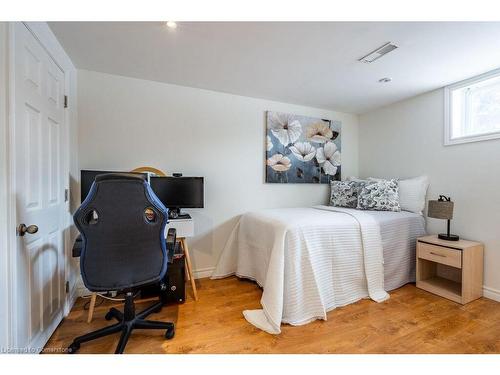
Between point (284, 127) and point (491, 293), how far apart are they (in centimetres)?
281

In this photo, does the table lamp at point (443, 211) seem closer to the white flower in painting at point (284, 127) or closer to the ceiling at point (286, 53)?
the ceiling at point (286, 53)

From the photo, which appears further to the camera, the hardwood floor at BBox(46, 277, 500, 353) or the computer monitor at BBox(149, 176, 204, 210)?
the computer monitor at BBox(149, 176, 204, 210)

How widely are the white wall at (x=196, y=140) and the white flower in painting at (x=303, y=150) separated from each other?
1.35 ft

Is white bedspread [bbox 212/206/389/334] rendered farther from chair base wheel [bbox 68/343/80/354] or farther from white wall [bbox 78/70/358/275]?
chair base wheel [bbox 68/343/80/354]

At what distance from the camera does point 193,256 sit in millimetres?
2713

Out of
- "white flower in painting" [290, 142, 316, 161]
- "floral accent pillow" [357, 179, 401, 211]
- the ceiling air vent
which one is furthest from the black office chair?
"floral accent pillow" [357, 179, 401, 211]

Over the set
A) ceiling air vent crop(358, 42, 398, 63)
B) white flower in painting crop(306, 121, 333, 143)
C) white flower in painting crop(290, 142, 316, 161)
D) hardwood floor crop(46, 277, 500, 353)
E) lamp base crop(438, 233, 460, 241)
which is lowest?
hardwood floor crop(46, 277, 500, 353)

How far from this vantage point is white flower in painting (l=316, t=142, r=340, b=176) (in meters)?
3.41

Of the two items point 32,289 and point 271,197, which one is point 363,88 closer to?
point 271,197

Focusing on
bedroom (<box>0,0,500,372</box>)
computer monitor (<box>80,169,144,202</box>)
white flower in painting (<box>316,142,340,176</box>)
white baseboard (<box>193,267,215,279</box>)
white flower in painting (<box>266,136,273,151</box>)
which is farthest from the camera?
white flower in painting (<box>316,142,340,176</box>)

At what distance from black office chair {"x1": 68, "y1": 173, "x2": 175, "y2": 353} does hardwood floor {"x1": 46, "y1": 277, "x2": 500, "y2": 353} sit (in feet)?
1.15

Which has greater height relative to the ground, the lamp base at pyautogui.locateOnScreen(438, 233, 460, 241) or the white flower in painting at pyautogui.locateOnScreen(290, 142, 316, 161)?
the white flower in painting at pyautogui.locateOnScreen(290, 142, 316, 161)
